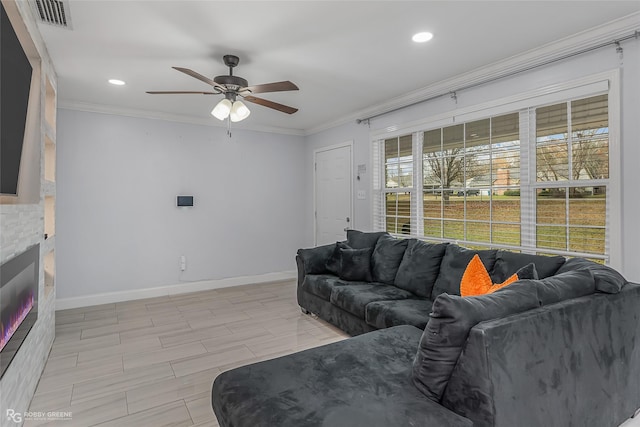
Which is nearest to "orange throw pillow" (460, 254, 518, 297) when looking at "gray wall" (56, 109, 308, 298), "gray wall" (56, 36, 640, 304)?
"gray wall" (56, 36, 640, 304)

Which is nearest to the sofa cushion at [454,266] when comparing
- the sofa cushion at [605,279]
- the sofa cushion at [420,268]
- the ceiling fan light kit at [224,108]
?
the sofa cushion at [420,268]

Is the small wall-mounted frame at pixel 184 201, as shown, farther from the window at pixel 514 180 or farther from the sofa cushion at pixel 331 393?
the sofa cushion at pixel 331 393

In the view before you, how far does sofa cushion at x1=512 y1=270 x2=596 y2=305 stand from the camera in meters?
1.73

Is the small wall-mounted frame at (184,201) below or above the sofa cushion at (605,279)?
above

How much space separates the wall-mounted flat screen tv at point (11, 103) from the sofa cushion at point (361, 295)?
8.11 feet

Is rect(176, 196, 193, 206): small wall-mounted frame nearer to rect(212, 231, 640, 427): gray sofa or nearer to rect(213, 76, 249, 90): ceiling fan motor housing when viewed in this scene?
rect(213, 76, 249, 90): ceiling fan motor housing

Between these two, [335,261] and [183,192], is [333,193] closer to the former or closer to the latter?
[335,261]

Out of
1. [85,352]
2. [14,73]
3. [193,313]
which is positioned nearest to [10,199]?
[14,73]

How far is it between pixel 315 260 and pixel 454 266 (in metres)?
1.61

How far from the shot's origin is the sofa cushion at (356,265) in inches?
147

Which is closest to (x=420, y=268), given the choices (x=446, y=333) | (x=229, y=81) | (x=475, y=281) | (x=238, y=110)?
(x=475, y=281)

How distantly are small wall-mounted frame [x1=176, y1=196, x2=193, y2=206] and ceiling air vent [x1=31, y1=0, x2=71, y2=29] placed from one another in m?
2.71

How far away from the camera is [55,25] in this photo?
2.48 metres

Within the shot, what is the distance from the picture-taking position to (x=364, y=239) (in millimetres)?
4090
